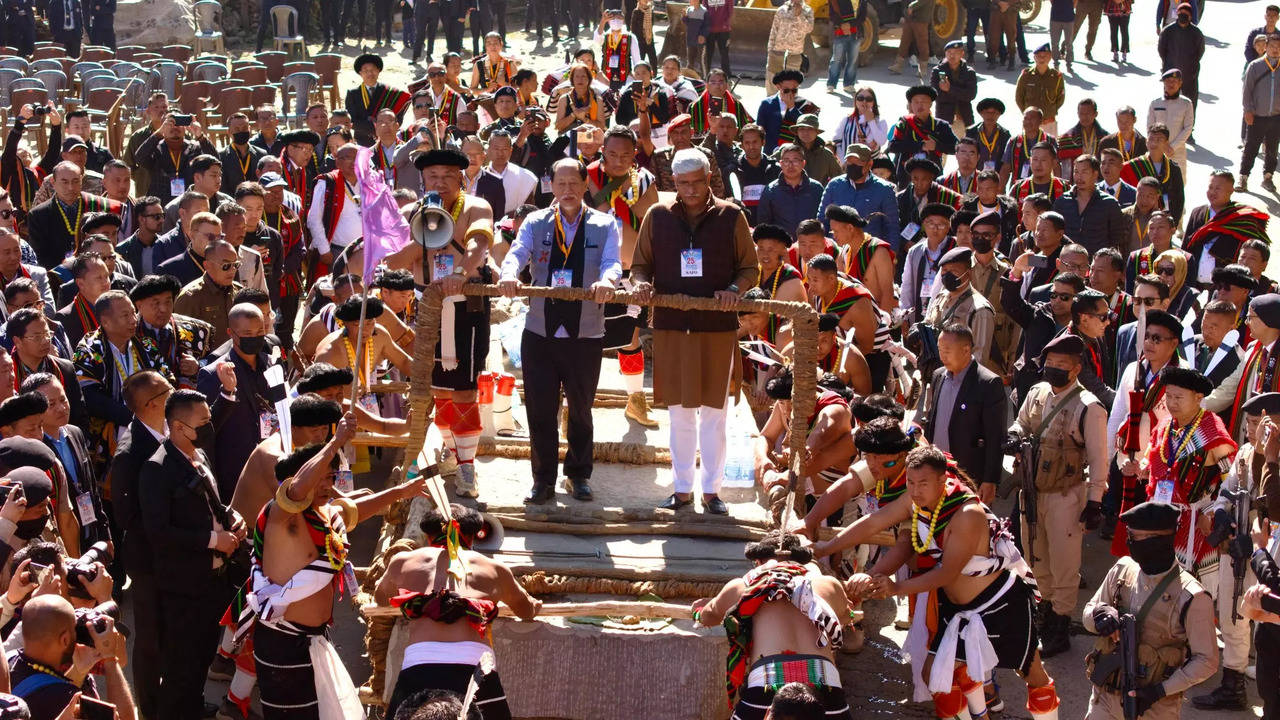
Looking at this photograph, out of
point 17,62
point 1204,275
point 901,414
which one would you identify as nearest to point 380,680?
point 901,414

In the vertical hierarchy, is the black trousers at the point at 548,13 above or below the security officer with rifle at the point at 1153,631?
above

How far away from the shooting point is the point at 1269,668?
231 inches

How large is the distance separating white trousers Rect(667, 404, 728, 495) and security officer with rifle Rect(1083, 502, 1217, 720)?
215 centimetres

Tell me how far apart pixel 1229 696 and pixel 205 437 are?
507 centimetres

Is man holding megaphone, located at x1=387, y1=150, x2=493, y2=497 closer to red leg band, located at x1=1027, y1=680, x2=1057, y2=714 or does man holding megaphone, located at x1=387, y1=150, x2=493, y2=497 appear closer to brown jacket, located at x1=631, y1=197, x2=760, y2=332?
brown jacket, located at x1=631, y1=197, x2=760, y2=332

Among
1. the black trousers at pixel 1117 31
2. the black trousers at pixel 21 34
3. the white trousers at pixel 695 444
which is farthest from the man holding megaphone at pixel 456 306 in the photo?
the black trousers at pixel 21 34

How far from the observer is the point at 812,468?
22.9ft

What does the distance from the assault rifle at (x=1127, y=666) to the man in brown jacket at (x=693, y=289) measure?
85.6 inches

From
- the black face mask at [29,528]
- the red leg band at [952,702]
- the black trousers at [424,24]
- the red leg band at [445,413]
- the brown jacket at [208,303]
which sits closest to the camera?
the black face mask at [29,528]

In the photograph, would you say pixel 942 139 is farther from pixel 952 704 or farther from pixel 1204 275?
pixel 952 704

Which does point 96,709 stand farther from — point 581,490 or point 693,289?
point 693,289

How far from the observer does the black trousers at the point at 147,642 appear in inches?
241

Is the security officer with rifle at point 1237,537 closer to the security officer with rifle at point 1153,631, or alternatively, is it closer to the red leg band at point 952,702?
the security officer with rifle at point 1153,631

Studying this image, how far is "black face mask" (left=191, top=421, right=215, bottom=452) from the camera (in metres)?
6.70
